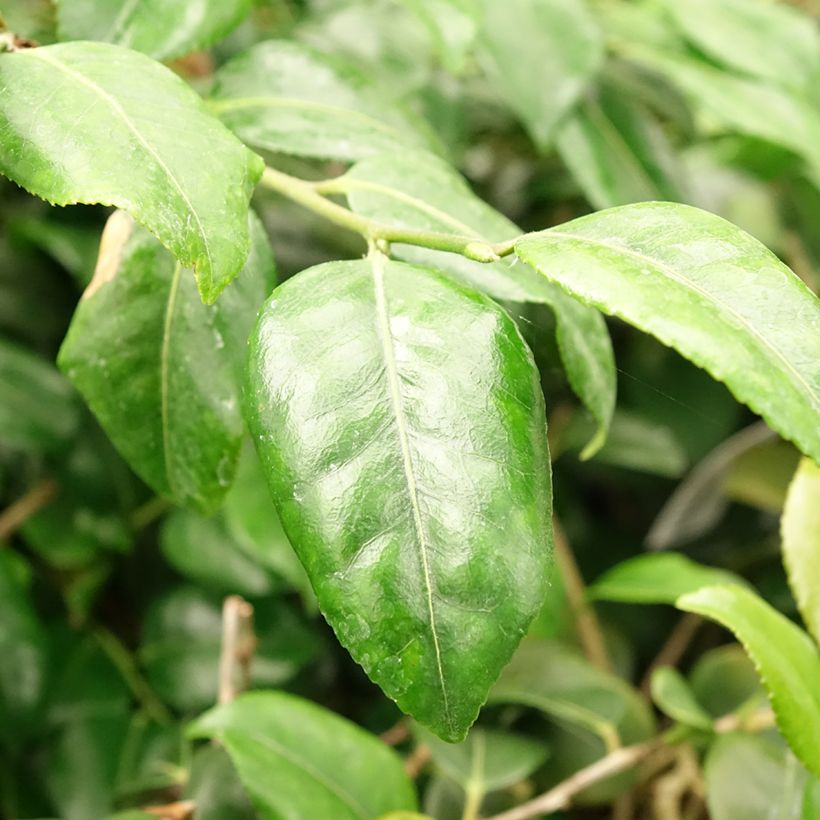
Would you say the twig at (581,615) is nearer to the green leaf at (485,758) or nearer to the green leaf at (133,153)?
the green leaf at (485,758)

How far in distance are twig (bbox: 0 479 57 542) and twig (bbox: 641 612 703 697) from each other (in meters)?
0.66

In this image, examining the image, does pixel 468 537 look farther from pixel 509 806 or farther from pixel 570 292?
pixel 509 806

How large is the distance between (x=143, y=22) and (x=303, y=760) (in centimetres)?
47

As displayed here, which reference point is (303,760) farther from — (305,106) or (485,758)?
(305,106)

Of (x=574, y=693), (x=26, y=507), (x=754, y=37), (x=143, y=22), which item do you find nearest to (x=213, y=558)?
(x=26, y=507)

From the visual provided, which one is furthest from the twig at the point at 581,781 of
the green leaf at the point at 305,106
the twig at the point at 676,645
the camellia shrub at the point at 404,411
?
the green leaf at the point at 305,106

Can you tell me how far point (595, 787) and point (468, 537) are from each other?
527 millimetres

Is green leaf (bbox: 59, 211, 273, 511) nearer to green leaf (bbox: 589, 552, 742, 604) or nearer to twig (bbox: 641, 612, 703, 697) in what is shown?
green leaf (bbox: 589, 552, 742, 604)

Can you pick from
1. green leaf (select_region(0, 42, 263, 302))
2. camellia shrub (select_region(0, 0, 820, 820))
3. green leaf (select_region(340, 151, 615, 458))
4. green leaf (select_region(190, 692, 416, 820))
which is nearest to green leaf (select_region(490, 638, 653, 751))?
camellia shrub (select_region(0, 0, 820, 820))

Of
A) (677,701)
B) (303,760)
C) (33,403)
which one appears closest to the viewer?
(303,760)

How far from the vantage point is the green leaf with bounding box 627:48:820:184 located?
0.85 meters

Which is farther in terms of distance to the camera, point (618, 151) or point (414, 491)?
point (618, 151)

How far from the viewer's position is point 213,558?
0.84 m

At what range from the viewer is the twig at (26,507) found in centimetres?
89
